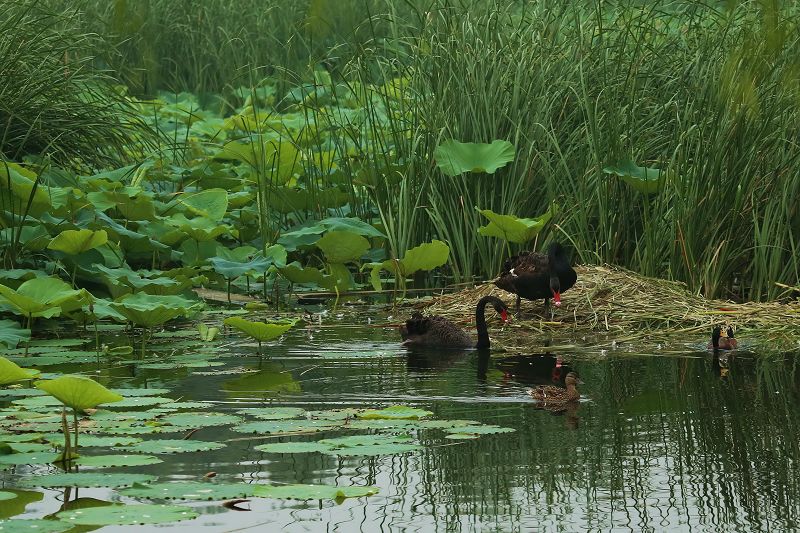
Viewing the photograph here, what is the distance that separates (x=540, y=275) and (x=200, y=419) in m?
3.00

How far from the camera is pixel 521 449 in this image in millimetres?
4660

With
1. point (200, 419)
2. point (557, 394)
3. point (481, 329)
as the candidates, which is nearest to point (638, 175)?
point (481, 329)

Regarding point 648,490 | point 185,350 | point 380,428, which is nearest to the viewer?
point 648,490

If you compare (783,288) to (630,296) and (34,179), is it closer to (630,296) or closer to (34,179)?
(630,296)

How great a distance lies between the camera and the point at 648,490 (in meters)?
4.13

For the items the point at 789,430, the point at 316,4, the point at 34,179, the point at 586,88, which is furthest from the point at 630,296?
the point at 34,179

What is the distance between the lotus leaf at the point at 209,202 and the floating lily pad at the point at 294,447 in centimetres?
450

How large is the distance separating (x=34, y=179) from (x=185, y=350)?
66.8 inches

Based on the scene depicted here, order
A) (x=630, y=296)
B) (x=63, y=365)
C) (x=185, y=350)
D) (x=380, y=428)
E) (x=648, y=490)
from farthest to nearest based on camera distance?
(x=630, y=296) < (x=185, y=350) < (x=63, y=365) < (x=380, y=428) < (x=648, y=490)

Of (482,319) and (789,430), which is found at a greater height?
(482,319)

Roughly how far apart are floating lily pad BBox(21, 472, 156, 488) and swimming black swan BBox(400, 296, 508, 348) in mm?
3037

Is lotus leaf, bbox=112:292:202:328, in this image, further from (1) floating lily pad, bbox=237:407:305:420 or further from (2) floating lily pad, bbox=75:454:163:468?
(2) floating lily pad, bbox=75:454:163:468

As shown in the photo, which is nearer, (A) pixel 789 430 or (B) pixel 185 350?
(A) pixel 789 430

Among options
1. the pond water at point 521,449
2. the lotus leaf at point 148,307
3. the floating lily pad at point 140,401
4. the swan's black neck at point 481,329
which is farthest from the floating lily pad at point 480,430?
the swan's black neck at point 481,329
